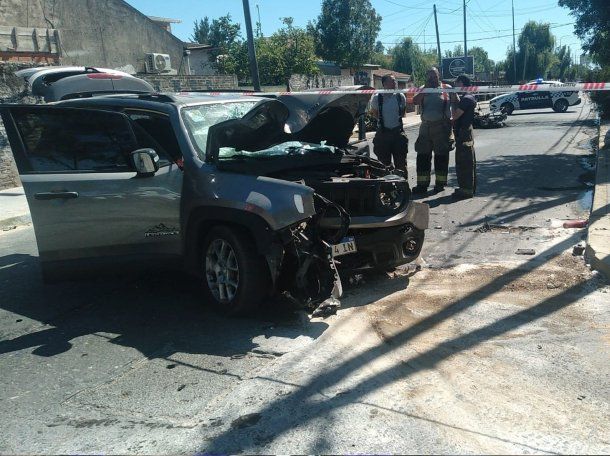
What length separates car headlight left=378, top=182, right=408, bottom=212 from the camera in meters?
5.03

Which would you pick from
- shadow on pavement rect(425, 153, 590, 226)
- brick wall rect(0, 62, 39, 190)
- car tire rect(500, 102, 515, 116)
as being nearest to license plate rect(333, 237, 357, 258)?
shadow on pavement rect(425, 153, 590, 226)

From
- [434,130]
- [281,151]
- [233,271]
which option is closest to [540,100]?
[434,130]

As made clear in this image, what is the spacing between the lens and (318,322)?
4.59m

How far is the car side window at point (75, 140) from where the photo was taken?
5.20m

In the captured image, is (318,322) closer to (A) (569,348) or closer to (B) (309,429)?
(B) (309,429)

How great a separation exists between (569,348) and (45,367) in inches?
145

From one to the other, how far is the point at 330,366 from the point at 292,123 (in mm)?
2523

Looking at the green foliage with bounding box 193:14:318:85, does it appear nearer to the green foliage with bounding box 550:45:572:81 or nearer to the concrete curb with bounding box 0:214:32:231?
the concrete curb with bounding box 0:214:32:231

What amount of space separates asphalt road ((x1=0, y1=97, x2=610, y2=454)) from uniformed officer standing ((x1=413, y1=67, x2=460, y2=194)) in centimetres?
331

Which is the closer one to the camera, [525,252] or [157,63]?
[525,252]

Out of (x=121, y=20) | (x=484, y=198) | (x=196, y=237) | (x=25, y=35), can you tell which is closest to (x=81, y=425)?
(x=196, y=237)

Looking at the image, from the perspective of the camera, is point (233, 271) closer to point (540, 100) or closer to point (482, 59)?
point (540, 100)

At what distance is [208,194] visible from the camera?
4660mm

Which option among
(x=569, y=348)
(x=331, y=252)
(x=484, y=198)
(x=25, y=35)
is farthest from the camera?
(x=25, y=35)
